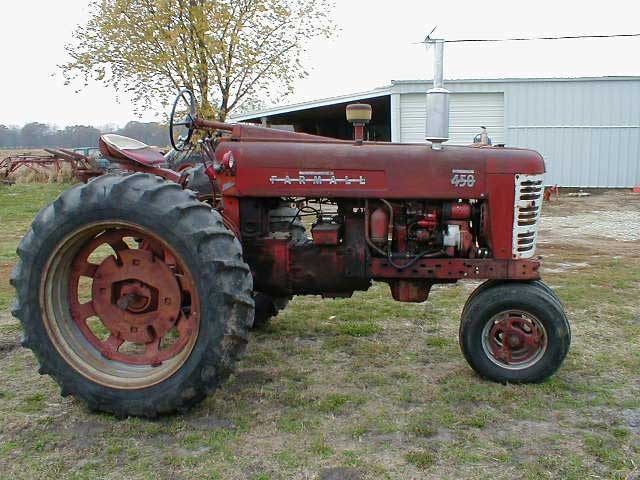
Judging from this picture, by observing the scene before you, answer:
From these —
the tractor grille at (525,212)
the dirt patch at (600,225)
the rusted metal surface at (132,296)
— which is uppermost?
the tractor grille at (525,212)

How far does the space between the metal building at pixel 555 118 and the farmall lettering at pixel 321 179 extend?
15542 millimetres

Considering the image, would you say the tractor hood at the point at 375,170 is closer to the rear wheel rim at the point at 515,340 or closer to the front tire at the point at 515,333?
the front tire at the point at 515,333

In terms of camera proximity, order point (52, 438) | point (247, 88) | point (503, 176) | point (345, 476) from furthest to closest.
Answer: point (247, 88)
point (503, 176)
point (52, 438)
point (345, 476)

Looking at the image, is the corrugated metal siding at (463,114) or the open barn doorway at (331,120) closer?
the corrugated metal siding at (463,114)

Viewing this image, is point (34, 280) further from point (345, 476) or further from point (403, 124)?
point (403, 124)

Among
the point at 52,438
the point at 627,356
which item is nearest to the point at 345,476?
the point at 52,438

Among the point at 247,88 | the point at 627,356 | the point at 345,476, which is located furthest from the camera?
the point at 247,88

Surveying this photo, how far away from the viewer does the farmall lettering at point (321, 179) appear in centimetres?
414

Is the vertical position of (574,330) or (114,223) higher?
(114,223)

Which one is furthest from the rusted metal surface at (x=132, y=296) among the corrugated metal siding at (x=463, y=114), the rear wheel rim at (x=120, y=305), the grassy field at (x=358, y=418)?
the corrugated metal siding at (x=463, y=114)

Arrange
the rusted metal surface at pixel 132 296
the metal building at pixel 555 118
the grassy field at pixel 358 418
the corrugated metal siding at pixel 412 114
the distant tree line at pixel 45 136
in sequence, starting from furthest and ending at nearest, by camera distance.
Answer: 1. the distant tree line at pixel 45 136
2. the corrugated metal siding at pixel 412 114
3. the metal building at pixel 555 118
4. the rusted metal surface at pixel 132 296
5. the grassy field at pixel 358 418

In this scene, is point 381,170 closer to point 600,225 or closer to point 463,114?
point 600,225

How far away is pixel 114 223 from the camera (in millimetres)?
3684

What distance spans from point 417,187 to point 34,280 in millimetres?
2375
